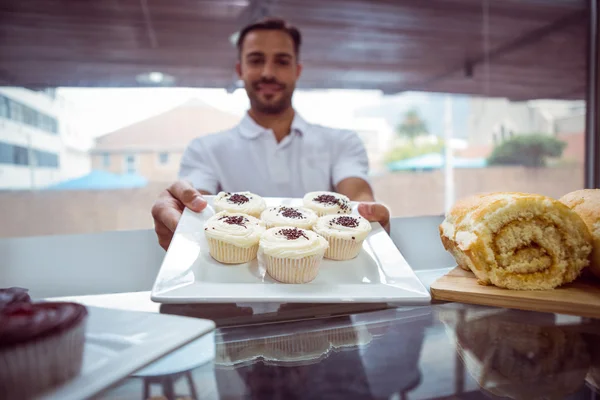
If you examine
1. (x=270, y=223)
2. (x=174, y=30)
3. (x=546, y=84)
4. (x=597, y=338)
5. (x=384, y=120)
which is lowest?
(x=597, y=338)

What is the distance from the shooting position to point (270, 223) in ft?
4.14

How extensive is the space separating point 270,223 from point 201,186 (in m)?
1.27

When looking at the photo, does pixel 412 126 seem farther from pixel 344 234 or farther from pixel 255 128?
pixel 344 234

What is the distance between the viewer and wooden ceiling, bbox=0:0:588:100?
406cm

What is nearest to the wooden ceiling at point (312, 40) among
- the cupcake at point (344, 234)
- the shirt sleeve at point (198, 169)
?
the shirt sleeve at point (198, 169)

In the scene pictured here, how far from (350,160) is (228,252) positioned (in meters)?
1.86

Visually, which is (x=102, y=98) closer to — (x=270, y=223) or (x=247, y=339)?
(x=270, y=223)

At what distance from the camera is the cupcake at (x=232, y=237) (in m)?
1.02

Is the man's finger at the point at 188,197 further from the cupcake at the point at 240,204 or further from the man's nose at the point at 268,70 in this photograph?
the man's nose at the point at 268,70

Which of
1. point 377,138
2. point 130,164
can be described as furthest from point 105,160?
point 377,138

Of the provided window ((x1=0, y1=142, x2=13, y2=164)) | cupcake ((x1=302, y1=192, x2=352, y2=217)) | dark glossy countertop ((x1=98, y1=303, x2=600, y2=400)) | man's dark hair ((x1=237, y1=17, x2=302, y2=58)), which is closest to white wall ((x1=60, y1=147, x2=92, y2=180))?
window ((x1=0, y1=142, x2=13, y2=164))

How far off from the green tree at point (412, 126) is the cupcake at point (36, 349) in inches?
231

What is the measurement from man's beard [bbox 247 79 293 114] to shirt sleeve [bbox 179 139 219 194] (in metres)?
0.50

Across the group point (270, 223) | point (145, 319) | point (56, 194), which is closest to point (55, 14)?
point (56, 194)
